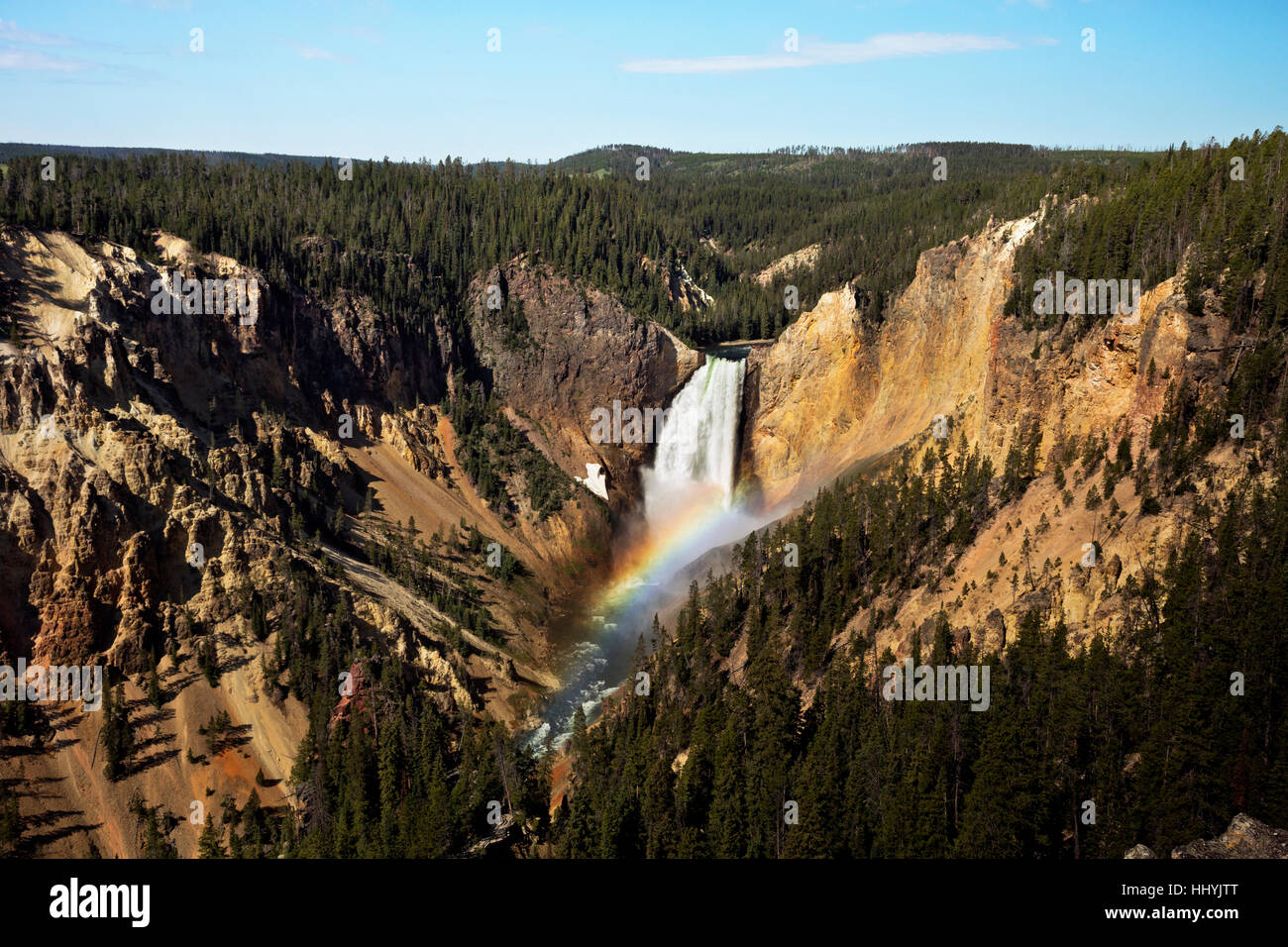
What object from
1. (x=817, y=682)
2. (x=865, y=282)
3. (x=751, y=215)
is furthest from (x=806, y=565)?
(x=751, y=215)

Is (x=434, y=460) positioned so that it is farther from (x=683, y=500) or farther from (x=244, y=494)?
(x=244, y=494)

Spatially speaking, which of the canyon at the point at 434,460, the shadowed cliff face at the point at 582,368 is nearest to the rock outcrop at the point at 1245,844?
the canyon at the point at 434,460

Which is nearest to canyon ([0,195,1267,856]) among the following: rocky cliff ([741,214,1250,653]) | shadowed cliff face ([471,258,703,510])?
rocky cliff ([741,214,1250,653])

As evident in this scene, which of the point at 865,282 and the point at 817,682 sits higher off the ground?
the point at 865,282

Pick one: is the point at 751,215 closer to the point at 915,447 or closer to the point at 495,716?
the point at 915,447

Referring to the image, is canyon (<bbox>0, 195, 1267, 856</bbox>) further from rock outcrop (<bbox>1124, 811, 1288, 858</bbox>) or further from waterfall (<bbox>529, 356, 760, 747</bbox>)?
rock outcrop (<bbox>1124, 811, 1288, 858</bbox>)

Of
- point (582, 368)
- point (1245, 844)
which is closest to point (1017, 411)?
point (1245, 844)
